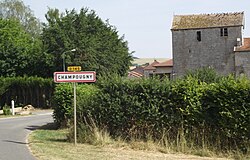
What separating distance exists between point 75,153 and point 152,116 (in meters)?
3.58

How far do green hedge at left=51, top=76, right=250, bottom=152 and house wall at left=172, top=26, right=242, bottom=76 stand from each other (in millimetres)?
52086

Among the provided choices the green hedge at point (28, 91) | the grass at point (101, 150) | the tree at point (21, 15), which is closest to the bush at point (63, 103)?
the grass at point (101, 150)

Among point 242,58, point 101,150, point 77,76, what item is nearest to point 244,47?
point 242,58

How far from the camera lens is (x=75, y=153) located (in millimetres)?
13414

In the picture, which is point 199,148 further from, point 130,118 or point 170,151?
point 130,118

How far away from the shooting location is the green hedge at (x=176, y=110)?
14688mm

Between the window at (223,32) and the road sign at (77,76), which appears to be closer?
the road sign at (77,76)

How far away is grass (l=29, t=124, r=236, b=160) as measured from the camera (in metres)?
12.9

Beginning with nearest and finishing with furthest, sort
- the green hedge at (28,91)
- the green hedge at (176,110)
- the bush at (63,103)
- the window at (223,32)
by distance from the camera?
the green hedge at (176,110), the bush at (63,103), the green hedge at (28,91), the window at (223,32)

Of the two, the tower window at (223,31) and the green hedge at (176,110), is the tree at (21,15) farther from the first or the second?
the green hedge at (176,110)

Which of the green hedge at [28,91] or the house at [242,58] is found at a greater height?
the house at [242,58]

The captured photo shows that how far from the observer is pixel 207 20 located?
232ft

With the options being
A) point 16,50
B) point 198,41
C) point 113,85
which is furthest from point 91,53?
point 113,85

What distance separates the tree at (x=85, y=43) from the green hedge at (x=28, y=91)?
6.56 metres
